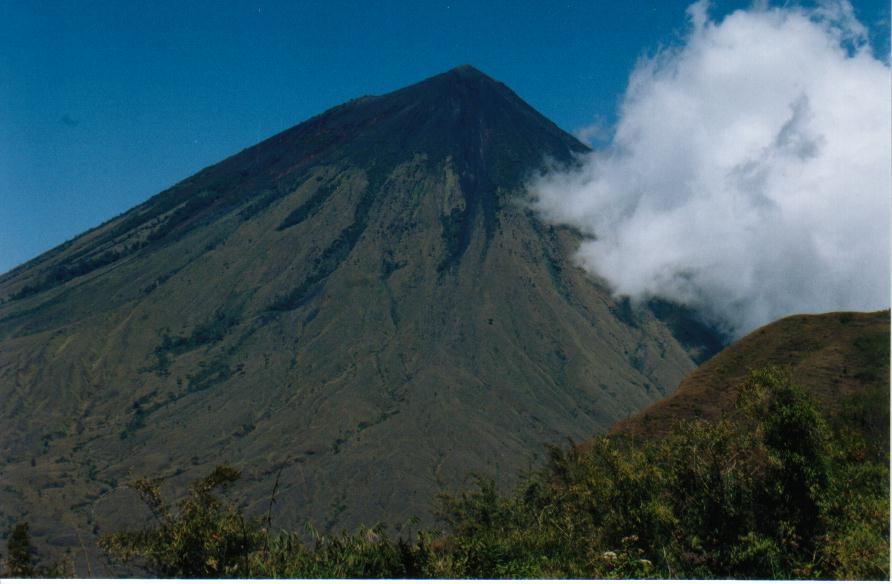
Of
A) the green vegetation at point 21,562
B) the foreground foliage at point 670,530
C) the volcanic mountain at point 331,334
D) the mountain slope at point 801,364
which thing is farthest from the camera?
the volcanic mountain at point 331,334

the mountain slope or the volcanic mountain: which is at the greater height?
the volcanic mountain

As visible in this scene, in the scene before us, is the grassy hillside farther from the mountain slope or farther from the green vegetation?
the mountain slope

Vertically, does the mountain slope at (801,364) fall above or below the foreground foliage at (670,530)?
below

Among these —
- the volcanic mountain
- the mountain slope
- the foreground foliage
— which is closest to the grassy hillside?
the foreground foliage

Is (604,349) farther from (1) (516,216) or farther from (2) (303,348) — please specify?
(2) (303,348)

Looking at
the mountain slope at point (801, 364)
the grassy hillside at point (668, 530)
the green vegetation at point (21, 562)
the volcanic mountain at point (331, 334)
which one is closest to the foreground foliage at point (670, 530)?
the grassy hillside at point (668, 530)

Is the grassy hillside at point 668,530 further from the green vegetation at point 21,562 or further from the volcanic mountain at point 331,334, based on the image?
the volcanic mountain at point 331,334

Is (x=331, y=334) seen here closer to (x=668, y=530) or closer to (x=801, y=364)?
(x=801, y=364)
